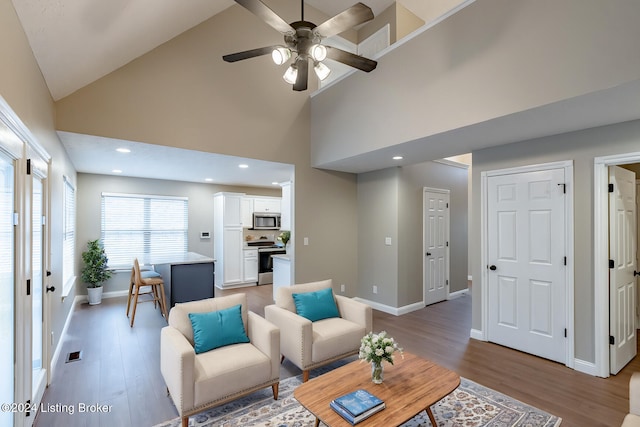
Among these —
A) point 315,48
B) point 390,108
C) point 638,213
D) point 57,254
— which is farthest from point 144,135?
point 638,213

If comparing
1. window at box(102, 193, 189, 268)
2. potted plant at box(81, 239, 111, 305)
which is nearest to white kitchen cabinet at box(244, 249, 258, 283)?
window at box(102, 193, 189, 268)

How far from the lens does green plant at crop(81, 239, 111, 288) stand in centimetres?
555

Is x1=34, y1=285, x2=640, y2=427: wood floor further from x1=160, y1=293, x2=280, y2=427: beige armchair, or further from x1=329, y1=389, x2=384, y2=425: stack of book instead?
x1=329, y1=389, x2=384, y2=425: stack of book

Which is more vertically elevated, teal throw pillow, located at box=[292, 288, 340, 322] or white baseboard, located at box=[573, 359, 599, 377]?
teal throw pillow, located at box=[292, 288, 340, 322]

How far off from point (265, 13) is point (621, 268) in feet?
13.6

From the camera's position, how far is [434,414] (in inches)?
94.3

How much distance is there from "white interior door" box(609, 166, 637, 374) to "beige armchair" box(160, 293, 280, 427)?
3295 mm

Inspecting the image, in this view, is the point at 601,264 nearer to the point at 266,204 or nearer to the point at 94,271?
the point at 266,204

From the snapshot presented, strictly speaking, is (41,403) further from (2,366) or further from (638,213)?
(638,213)

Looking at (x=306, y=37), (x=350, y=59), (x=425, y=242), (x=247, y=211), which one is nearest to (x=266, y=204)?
(x=247, y=211)

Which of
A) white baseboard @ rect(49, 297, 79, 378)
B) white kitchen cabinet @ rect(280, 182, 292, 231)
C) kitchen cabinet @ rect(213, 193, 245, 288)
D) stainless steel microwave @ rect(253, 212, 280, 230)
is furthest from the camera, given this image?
stainless steel microwave @ rect(253, 212, 280, 230)

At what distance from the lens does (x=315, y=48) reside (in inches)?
97.7

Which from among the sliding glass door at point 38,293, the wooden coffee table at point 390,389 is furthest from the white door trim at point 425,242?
the sliding glass door at point 38,293

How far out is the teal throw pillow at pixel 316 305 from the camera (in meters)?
A: 3.28
